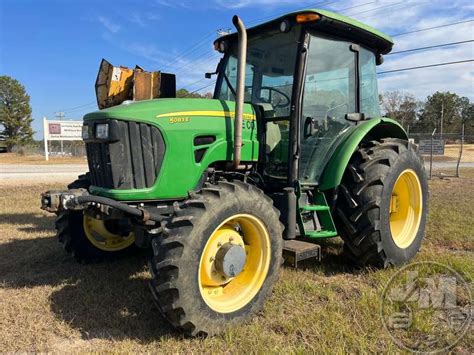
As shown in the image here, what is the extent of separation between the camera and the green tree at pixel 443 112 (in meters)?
65.1

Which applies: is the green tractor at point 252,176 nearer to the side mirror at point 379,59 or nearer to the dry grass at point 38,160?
the side mirror at point 379,59

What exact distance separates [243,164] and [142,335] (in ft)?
6.09

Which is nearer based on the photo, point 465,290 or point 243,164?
point 465,290

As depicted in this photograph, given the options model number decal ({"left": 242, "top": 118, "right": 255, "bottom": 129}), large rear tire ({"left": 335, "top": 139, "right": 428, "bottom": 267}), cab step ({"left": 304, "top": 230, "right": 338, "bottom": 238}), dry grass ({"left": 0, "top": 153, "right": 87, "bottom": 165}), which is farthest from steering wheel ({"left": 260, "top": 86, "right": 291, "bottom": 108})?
dry grass ({"left": 0, "top": 153, "right": 87, "bottom": 165})

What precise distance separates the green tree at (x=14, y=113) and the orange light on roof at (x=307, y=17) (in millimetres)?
61822

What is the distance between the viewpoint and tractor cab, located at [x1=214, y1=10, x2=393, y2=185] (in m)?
4.20

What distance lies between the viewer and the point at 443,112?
64.9 m

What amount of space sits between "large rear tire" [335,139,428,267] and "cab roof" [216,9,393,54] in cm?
119

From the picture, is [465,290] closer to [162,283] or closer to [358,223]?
[358,223]

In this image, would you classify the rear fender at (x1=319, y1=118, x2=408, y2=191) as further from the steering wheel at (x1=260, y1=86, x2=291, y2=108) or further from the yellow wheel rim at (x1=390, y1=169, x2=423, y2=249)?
the yellow wheel rim at (x1=390, y1=169, x2=423, y2=249)

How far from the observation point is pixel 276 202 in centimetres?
408

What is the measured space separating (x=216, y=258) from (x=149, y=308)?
81 centimetres

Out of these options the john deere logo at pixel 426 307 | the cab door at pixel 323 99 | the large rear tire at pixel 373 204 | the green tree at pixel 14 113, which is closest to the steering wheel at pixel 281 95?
the cab door at pixel 323 99

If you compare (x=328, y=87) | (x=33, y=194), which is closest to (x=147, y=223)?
(x=328, y=87)
